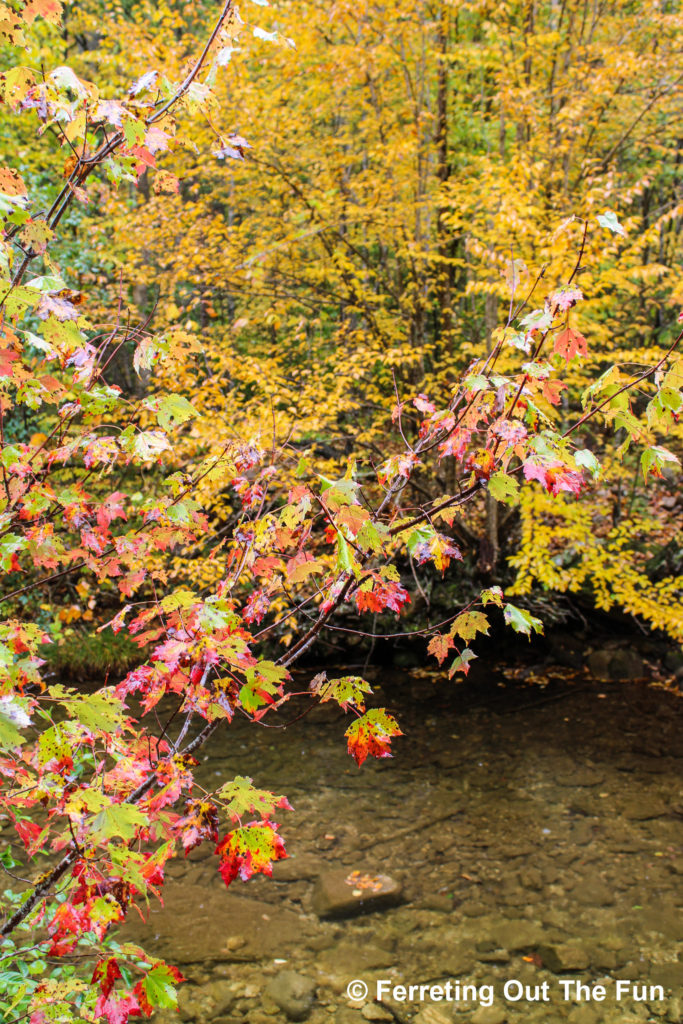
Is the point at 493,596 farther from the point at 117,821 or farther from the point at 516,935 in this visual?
the point at 516,935

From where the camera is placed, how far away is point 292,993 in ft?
13.1

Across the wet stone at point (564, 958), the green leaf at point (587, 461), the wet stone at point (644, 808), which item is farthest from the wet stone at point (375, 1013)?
the green leaf at point (587, 461)

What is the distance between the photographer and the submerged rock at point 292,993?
12.7 feet

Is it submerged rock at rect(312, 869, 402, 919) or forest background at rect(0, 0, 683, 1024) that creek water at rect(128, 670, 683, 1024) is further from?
forest background at rect(0, 0, 683, 1024)

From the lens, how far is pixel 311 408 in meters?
Result: 7.13

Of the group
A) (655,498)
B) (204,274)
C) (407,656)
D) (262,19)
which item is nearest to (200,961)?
(407,656)

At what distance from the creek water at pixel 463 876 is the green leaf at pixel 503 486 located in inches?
137

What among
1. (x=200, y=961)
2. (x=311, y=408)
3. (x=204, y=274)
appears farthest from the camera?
(x=204, y=274)

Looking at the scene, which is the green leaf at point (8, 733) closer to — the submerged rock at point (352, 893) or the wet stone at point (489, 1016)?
the wet stone at point (489, 1016)

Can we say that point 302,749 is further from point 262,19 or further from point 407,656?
point 262,19

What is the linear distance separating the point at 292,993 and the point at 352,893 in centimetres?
97

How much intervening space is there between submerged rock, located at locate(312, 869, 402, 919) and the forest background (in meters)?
1.43

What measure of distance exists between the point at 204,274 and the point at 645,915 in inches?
300

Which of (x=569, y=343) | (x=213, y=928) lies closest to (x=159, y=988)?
(x=569, y=343)
